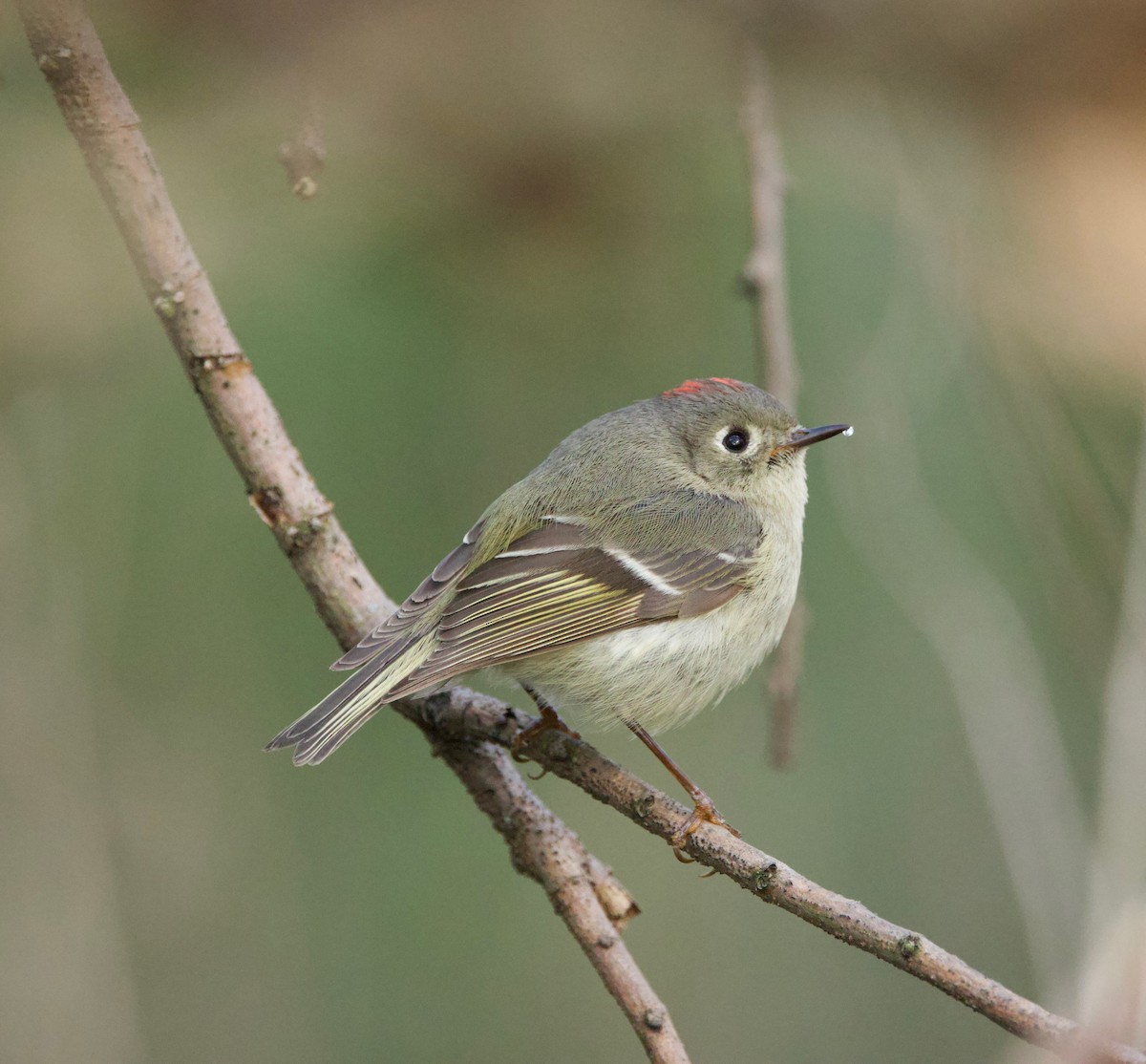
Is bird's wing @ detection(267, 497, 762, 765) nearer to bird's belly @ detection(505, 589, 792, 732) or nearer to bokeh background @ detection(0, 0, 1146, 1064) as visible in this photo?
bird's belly @ detection(505, 589, 792, 732)

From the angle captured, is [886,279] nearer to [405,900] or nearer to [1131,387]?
[1131,387]

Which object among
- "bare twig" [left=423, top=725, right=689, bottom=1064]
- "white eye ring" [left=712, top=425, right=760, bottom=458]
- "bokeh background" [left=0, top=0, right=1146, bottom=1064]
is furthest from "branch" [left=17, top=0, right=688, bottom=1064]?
"white eye ring" [left=712, top=425, right=760, bottom=458]

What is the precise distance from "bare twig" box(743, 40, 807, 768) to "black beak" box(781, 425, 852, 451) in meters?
0.09

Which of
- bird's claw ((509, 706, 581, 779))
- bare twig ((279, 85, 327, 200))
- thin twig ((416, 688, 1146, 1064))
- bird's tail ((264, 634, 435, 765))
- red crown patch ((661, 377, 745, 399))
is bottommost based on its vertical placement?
thin twig ((416, 688, 1146, 1064))

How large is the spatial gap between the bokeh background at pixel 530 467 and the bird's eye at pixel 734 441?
0.40 meters

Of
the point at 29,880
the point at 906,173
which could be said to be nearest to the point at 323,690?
the point at 29,880

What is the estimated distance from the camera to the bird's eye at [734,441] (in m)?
2.50

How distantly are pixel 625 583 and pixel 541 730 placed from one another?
0.44 metres

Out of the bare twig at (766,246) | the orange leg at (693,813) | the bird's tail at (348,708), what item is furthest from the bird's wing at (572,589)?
the bare twig at (766,246)

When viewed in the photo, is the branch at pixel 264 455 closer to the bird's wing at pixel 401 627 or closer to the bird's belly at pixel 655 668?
the bird's wing at pixel 401 627

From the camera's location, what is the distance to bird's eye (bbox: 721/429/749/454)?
2496mm

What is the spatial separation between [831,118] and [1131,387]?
978 millimetres

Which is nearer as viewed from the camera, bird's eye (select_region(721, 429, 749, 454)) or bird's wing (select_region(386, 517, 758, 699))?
bird's wing (select_region(386, 517, 758, 699))

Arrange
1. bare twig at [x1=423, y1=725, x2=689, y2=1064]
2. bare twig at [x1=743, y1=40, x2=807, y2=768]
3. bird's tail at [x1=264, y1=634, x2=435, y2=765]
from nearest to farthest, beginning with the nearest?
1. bare twig at [x1=423, y1=725, x2=689, y2=1064]
2. bird's tail at [x1=264, y1=634, x2=435, y2=765]
3. bare twig at [x1=743, y1=40, x2=807, y2=768]
